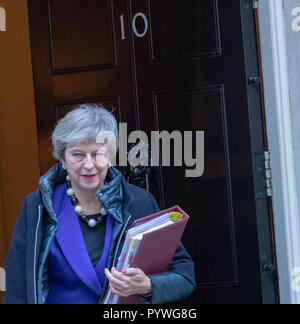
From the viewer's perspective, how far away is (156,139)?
3469 mm

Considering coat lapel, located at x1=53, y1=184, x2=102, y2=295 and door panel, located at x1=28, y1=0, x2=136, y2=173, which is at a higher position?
door panel, located at x1=28, y1=0, x2=136, y2=173

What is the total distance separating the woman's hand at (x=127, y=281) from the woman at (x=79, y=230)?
0.08 feet

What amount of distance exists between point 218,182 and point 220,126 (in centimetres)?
28

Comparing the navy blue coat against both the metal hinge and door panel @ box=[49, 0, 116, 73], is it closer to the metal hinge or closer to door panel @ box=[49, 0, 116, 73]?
the metal hinge

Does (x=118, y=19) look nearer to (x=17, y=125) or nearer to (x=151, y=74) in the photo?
(x=151, y=74)

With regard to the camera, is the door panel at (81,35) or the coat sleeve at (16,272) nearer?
the coat sleeve at (16,272)

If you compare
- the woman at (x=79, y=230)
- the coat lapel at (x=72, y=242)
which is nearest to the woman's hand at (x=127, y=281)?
the woman at (x=79, y=230)

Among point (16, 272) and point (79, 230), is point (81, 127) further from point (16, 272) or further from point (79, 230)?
point (16, 272)

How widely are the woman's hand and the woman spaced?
2cm

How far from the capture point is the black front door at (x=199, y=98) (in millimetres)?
3270

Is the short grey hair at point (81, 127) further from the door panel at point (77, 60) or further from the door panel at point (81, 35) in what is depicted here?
the door panel at point (81, 35)

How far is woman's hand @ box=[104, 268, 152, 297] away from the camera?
219 cm

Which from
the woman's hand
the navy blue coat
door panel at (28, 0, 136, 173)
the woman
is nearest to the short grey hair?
the woman

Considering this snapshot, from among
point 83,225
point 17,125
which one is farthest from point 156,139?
point 17,125
